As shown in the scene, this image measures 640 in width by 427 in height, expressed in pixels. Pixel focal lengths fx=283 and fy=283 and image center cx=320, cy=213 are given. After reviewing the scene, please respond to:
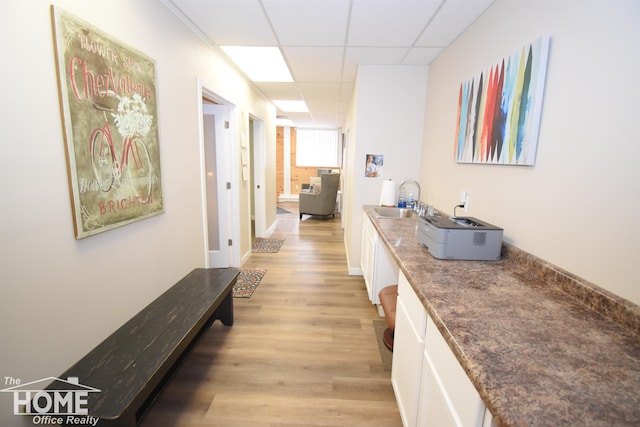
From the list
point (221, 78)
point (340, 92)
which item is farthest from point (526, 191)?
point (340, 92)

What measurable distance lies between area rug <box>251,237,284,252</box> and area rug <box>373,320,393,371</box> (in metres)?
2.34

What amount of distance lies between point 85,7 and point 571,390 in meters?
2.29

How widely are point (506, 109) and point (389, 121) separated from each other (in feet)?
5.55

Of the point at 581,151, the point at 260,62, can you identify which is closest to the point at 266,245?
the point at 260,62

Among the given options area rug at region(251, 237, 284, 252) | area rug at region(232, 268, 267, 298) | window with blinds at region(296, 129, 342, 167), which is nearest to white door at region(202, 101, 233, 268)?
area rug at region(232, 268, 267, 298)

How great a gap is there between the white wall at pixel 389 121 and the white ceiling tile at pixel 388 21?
2.07 ft

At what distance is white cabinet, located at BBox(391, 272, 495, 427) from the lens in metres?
0.82

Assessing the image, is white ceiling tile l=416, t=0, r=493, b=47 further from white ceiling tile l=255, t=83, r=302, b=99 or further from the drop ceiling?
white ceiling tile l=255, t=83, r=302, b=99

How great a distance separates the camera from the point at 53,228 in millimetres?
1191

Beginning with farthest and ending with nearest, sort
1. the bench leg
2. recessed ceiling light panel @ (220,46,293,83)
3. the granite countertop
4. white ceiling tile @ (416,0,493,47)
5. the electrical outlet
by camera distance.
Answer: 1. recessed ceiling light panel @ (220,46,293,83)
2. the bench leg
3. the electrical outlet
4. white ceiling tile @ (416,0,493,47)
5. the granite countertop

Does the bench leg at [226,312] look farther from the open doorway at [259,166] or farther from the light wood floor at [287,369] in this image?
the open doorway at [259,166]

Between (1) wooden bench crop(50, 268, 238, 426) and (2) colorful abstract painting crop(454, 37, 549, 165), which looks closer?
(1) wooden bench crop(50, 268, 238, 426)

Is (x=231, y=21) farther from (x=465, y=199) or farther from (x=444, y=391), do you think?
(x=444, y=391)

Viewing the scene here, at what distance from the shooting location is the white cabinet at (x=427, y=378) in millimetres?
820
